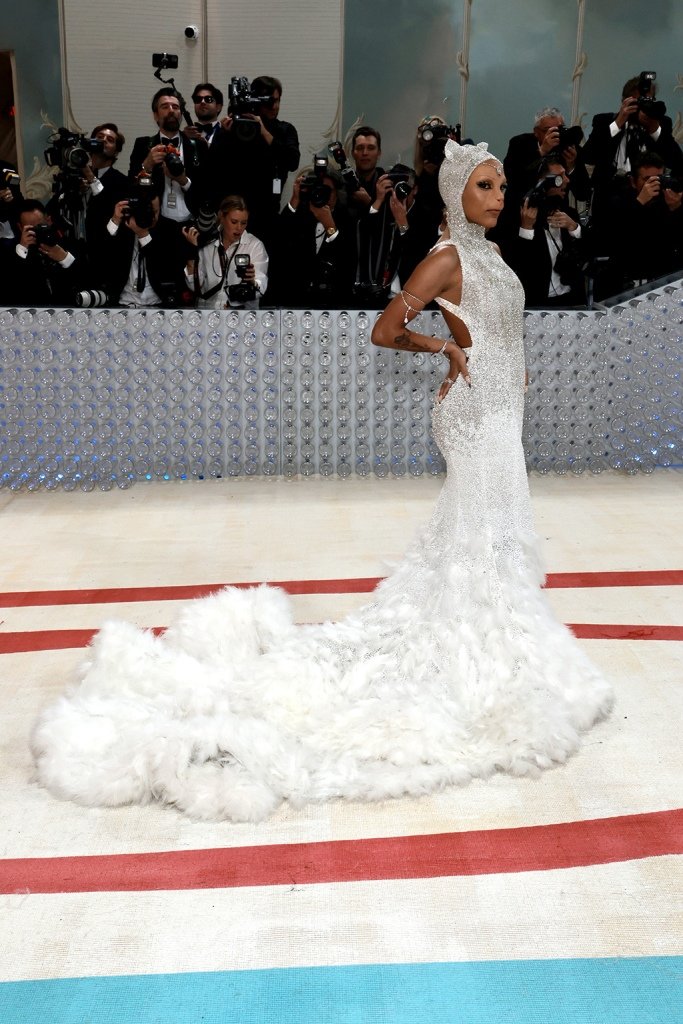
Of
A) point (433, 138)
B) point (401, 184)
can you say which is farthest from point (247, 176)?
point (433, 138)

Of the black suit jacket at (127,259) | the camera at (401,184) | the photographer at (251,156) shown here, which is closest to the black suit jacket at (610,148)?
the camera at (401,184)

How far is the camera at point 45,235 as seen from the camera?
4926 millimetres

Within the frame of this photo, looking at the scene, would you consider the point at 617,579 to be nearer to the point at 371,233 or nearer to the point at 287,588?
the point at 287,588

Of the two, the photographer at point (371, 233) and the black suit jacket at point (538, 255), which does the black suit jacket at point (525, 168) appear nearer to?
the black suit jacket at point (538, 255)

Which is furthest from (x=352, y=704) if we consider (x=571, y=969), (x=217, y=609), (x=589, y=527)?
(x=589, y=527)

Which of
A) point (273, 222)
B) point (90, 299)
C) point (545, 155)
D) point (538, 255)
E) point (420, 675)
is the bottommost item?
point (420, 675)

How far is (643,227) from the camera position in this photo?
208 inches

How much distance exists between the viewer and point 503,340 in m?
2.42

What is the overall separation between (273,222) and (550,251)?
4.55 ft

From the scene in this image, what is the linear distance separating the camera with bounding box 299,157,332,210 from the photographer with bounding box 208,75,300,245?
258 mm

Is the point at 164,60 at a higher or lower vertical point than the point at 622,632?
higher

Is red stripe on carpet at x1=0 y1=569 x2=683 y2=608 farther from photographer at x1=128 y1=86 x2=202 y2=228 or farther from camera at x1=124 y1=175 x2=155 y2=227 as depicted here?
photographer at x1=128 y1=86 x2=202 y2=228

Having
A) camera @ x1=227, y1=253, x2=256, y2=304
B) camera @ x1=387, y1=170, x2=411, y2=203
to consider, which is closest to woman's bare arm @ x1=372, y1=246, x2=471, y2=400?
camera @ x1=227, y1=253, x2=256, y2=304

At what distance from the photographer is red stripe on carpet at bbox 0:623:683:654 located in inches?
120
